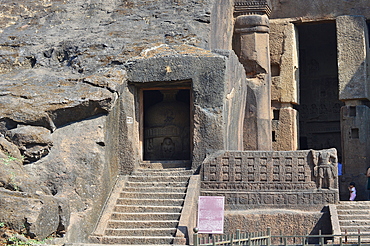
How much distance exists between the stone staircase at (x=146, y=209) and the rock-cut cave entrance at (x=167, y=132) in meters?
1.15

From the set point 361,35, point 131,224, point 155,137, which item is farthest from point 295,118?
point 131,224

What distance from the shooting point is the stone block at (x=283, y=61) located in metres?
17.9

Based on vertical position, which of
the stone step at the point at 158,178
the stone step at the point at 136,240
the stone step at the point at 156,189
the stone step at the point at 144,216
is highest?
the stone step at the point at 158,178

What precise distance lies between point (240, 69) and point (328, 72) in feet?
24.3

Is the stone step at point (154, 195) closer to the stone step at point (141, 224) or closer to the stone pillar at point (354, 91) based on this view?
the stone step at point (141, 224)

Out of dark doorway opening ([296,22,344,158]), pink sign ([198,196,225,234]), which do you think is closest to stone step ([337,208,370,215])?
pink sign ([198,196,225,234])

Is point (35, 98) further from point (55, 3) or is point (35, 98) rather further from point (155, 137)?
point (55, 3)

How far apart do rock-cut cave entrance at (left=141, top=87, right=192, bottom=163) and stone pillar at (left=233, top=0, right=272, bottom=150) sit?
3.22 meters

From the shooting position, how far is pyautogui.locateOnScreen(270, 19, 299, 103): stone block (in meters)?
17.9

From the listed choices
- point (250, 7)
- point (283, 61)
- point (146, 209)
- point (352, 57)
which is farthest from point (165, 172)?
point (352, 57)

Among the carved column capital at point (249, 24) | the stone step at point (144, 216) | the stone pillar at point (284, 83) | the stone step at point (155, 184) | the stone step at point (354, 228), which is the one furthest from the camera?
the stone pillar at point (284, 83)

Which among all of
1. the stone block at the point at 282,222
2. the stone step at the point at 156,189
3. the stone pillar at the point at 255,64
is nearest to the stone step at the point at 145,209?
the stone step at the point at 156,189

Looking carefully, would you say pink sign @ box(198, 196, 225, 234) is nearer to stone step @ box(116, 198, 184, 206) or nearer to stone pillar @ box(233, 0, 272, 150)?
stone step @ box(116, 198, 184, 206)

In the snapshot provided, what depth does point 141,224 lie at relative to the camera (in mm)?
11398
